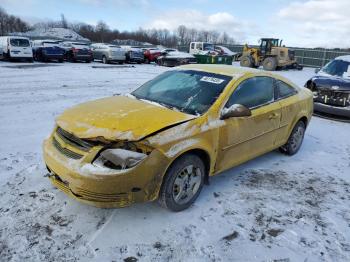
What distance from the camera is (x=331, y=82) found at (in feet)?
28.0

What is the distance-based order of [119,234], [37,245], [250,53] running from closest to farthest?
1. [37,245]
2. [119,234]
3. [250,53]

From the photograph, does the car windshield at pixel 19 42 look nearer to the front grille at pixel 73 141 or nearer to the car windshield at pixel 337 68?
the car windshield at pixel 337 68

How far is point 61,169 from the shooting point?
315 centimetres

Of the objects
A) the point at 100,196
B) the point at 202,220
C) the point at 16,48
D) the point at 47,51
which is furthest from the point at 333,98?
the point at 16,48

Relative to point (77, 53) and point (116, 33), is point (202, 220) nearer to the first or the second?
point (77, 53)

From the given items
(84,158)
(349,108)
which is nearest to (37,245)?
(84,158)

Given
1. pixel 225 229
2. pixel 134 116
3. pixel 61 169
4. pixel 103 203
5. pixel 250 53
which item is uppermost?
pixel 250 53

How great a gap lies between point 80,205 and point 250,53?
23323mm

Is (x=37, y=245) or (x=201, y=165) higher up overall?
(x=201, y=165)

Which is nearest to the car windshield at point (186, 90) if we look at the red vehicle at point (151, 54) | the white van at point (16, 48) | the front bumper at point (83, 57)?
the white van at point (16, 48)

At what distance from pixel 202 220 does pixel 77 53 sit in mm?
20832

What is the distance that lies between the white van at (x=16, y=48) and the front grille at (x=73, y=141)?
61.7 feet

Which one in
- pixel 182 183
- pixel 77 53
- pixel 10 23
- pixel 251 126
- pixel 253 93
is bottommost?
pixel 182 183

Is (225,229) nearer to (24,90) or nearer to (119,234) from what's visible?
(119,234)
